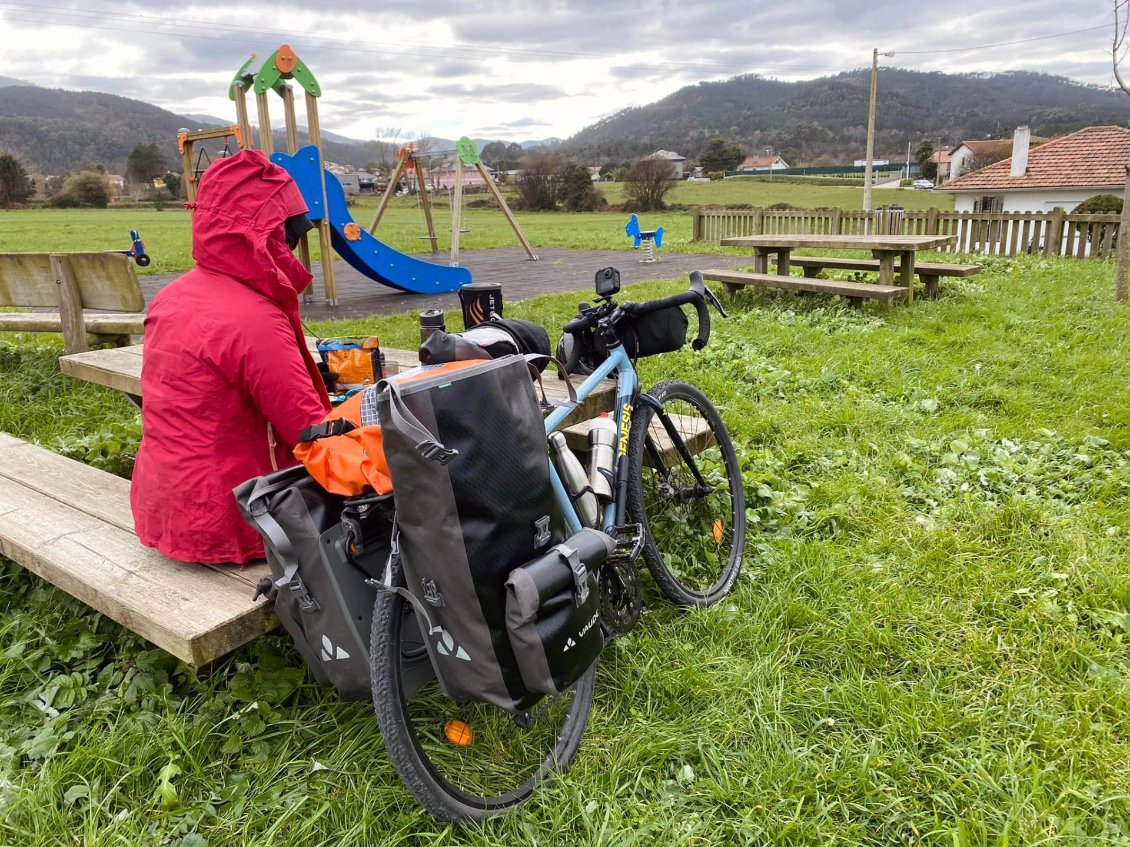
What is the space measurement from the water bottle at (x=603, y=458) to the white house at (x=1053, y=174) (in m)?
36.7

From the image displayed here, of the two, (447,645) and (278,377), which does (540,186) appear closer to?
(278,377)

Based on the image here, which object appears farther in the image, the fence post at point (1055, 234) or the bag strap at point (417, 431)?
the fence post at point (1055, 234)

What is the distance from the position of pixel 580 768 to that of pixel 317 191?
866 cm

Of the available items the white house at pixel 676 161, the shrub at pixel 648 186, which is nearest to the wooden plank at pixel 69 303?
the shrub at pixel 648 186

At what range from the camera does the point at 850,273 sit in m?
10.6

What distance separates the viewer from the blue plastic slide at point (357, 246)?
920 centimetres

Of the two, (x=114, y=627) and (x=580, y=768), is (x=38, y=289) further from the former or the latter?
(x=580, y=768)

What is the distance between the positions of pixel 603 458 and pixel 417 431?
→ 975mm

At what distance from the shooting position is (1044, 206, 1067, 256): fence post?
12453mm

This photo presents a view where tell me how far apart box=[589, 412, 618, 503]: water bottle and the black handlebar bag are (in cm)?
56

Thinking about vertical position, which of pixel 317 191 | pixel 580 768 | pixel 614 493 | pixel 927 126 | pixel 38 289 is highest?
pixel 927 126

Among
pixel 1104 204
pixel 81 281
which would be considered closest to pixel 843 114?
pixel 1104 204

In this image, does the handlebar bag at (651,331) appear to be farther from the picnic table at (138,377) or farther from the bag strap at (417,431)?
the bag strap at (417,431)

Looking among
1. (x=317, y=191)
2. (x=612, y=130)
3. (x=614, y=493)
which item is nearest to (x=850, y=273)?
(x=317, y=191)
